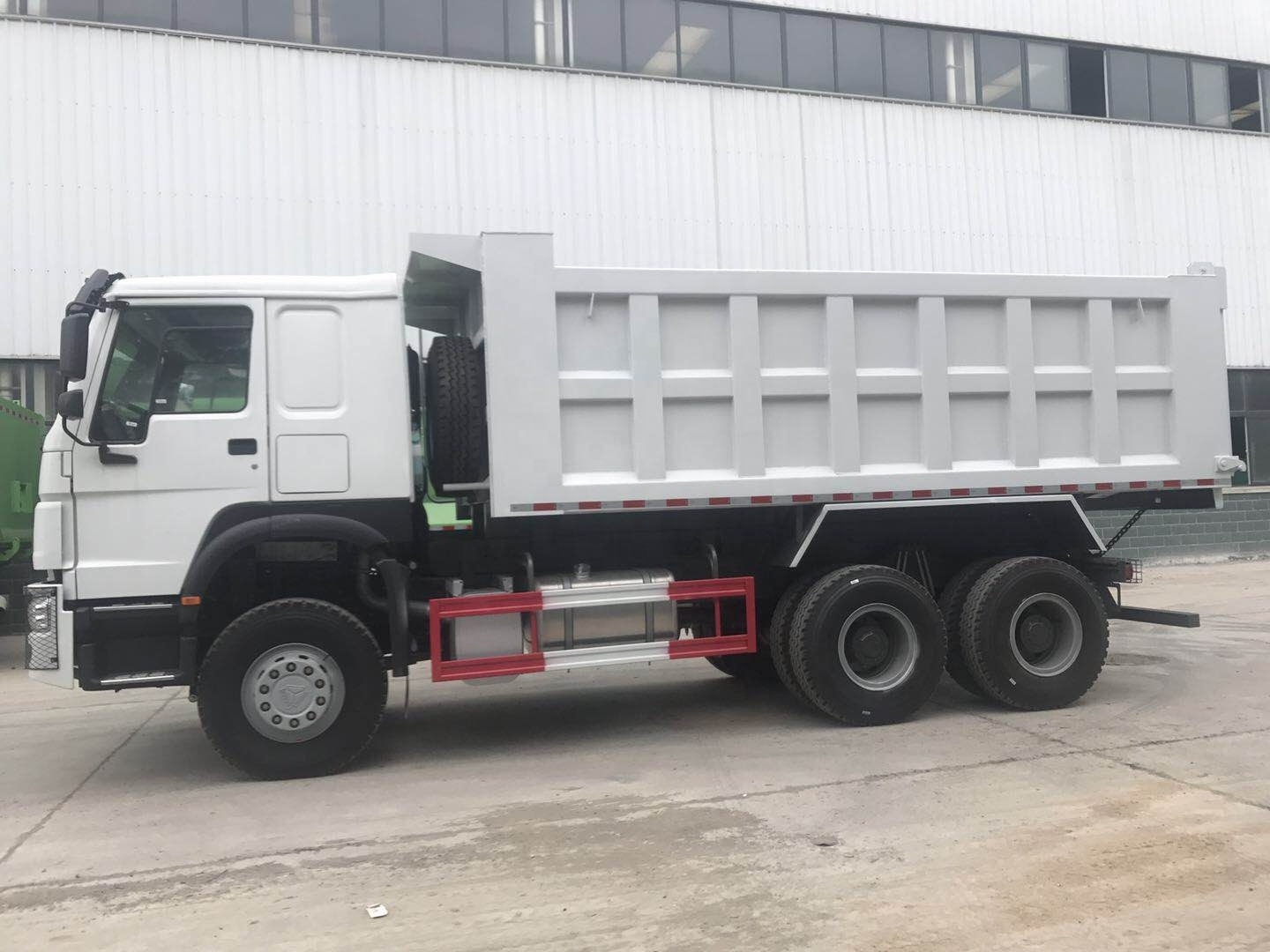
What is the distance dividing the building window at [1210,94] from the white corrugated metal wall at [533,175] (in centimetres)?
50

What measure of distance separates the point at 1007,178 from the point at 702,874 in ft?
49.8

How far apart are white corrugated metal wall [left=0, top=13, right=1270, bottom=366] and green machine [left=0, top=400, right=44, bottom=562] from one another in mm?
1687

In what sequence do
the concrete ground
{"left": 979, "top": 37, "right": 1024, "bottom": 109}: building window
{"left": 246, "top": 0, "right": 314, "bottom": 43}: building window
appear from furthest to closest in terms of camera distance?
{"left": 979, "top": 37, "right": 1024, "bottom": 109}: building window, {"left": 246, "top": 0, "right": 314, "bottom": 43}: building window, the concrete ground

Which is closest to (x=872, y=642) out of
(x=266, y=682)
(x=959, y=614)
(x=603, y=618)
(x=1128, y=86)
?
(x=959, y=614)

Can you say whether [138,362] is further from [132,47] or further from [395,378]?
[132,47]

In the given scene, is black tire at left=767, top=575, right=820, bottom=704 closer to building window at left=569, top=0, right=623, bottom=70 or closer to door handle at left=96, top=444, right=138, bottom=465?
door handle at left=96, top=444, right=138, bottom=465

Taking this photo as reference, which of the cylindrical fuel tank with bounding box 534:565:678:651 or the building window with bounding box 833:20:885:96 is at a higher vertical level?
the building window with bounding box 833:20:885:96

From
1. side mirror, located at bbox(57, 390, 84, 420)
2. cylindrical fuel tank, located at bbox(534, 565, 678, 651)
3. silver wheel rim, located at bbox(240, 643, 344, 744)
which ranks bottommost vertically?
silver wheel rim, located at bbox(240, 643, 344, 744)

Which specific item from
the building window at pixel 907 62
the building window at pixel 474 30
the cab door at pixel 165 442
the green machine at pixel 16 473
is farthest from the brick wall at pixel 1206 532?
the green machine at pixel 16 473

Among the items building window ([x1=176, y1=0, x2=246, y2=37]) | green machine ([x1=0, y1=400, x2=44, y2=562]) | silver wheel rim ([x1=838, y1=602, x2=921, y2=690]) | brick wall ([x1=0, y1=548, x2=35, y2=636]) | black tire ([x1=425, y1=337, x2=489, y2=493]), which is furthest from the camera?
building window ([x1=176, y1=0, x2=246, y2=37])

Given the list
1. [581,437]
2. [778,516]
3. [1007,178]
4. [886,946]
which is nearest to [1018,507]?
[778,516]

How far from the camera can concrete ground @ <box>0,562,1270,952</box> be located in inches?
145

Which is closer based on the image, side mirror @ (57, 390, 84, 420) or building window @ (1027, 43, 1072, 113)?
side mirror @ (57, 390, 84, 420)

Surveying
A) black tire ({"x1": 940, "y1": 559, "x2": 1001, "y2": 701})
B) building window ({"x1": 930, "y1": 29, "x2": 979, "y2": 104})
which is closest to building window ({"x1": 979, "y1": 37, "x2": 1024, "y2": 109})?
building window ({"x1": 930, "y1": 29, "x2": 979, "y2": 104})
